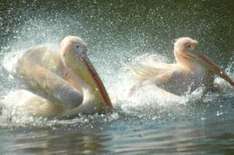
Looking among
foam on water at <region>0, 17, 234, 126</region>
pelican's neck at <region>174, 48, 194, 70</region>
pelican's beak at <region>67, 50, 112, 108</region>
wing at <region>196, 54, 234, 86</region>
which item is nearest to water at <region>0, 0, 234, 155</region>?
foam on water at <region>0, 17, 234, 126</region>

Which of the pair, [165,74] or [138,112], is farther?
[165,74]

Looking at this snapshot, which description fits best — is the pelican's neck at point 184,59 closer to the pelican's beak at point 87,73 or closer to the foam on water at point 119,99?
the foam on water at point 119,99

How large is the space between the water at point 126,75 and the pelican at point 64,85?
0.21 metres

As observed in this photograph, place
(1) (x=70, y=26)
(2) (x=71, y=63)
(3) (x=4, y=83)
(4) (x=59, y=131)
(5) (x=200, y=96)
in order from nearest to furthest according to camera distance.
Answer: (4) (x=59, y=131), (2) (x=71, y=63), (5) (x=200, y=96), (3) (x=4, y=83), (1) (x=70, y=26)

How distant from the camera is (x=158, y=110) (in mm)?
9883

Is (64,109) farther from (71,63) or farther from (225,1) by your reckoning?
(225,1)

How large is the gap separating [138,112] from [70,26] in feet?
28.1

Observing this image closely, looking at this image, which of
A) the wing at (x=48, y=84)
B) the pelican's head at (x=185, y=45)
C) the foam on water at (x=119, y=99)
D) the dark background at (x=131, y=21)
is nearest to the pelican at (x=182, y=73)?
the pelican's head at (x=185, y=45)

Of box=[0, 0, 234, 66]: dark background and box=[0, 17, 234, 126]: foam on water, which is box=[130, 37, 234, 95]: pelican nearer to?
box=[0, 17, 234, 126]: foam on water

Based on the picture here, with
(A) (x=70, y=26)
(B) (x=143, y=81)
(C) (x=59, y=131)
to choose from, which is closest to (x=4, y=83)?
(B) (x=143, y=81)

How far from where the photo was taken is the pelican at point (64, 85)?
32.6 feet

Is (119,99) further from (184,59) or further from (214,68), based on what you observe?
(214,68)

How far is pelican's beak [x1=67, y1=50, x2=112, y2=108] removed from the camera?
33.2 feet

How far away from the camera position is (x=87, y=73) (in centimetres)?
1043
